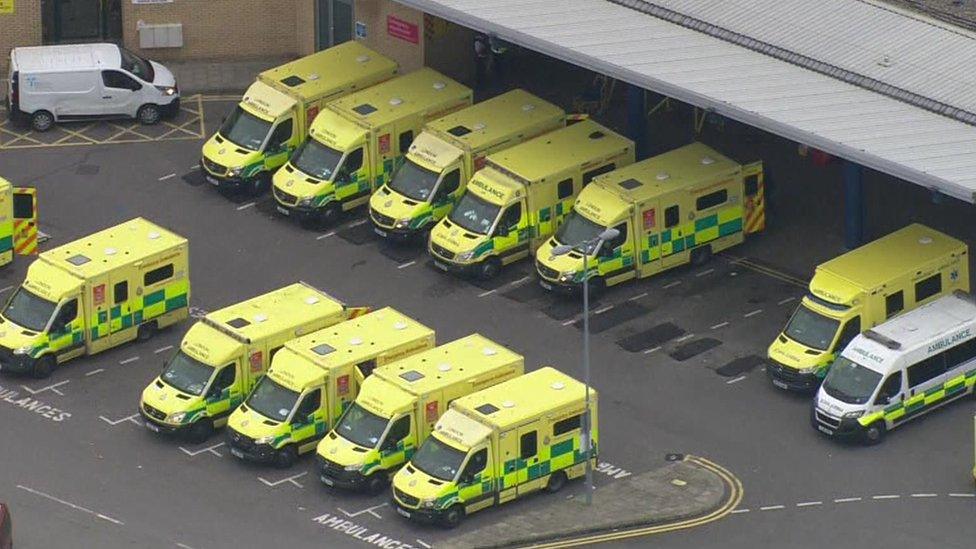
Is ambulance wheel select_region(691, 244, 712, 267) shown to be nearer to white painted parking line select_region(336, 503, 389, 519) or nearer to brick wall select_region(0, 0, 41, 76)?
white painted parking line select_region(336, 503, 389, 519)

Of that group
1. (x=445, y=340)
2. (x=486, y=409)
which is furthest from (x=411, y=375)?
(x=445, y=340)

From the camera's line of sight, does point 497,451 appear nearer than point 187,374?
Yes

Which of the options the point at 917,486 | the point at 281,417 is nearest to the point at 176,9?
the point at 281,417

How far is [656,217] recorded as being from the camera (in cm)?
7938

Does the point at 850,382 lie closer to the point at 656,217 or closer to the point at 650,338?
the point at 650,338

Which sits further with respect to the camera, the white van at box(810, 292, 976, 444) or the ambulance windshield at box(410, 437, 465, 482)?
the white van at box(810, 292, 976, 444)

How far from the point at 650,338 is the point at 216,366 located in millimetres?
11571

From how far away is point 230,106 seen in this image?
3654 inches

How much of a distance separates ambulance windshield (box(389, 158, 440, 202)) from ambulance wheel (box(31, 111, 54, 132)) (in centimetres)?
1282

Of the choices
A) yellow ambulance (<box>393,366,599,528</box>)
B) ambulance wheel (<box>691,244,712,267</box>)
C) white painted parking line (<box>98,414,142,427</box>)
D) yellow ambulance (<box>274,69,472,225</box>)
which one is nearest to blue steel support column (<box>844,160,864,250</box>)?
ambulance wheel (<box>691,244,712,267</box>)

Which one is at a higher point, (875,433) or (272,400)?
(272,400)

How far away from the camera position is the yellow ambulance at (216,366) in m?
72.4

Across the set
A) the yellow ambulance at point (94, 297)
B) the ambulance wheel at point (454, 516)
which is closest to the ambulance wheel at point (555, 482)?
the ambulance wheel at point (454, 516)

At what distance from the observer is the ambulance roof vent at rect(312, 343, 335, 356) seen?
236 feet
